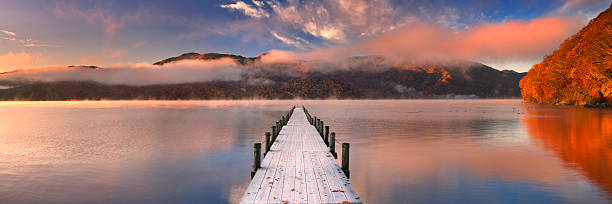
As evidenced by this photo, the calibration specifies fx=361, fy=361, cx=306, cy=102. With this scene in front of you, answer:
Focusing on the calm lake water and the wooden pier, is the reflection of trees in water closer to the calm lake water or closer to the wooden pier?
the calm lake water

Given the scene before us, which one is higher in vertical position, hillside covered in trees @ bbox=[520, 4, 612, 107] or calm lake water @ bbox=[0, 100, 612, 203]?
hillside covered in trees @ bbox=[520, 4, 612, 107]

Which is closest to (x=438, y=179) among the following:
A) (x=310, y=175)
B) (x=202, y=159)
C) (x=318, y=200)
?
(x=310, y=175)

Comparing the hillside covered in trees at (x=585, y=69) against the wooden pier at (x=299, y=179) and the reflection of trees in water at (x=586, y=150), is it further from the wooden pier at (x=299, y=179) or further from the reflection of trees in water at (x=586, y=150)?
the wooden pier at (x=299, y=179)

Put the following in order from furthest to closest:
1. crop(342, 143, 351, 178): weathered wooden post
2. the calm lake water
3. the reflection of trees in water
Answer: the reflection of trees in water < crop(342, 143, 351, 178): weathered wooden post < the calm lake water

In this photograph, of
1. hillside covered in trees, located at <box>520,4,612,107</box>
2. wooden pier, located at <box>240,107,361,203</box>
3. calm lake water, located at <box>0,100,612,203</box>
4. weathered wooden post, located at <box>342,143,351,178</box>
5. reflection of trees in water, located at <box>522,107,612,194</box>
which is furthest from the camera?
hillside covered in trees, located at <box>520,4,612,107</box>

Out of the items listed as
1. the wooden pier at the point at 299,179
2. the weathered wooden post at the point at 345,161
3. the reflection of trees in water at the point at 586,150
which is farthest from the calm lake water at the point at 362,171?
the wooden pier at the point at 299,179

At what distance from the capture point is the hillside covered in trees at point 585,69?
1848 inches

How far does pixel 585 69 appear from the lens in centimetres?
5122

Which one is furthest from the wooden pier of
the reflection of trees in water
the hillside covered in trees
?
the hillside covered in trees

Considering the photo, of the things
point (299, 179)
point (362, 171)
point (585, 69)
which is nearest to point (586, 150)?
point (362, 171)

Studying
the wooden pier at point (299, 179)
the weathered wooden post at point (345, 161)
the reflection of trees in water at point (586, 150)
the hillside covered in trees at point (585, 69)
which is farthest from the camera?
the hillside covered in trees at point (585, 69)

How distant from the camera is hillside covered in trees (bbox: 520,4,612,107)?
4694cm

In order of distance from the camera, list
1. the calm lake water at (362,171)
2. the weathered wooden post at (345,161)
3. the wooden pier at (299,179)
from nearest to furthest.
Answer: the wooden pier at (299,179), the calm lake water at (362,171), the weathered wooden post at (345,161)

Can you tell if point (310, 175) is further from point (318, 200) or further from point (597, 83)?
point (597, 83)
